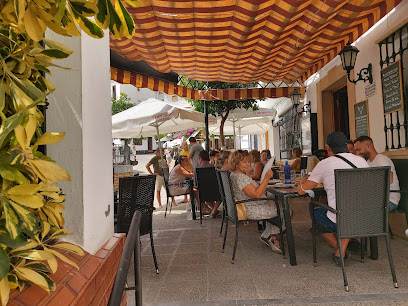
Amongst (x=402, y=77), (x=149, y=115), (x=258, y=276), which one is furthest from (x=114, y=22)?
(x=149, y=115)

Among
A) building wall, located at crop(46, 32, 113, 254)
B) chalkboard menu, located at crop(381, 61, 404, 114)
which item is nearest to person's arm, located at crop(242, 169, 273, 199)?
chalkboard menu, located at crop(381, 61, 404, 114)

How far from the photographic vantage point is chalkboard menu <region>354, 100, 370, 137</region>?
6.32 metres

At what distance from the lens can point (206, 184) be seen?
6.38 meters

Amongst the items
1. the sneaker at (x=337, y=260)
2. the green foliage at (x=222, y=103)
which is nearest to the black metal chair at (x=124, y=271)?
the sneaker at (x=337, y=260)

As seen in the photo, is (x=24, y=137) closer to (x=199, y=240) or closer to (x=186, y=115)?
(x=199, y=240)

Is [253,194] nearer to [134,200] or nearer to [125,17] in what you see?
[134,200]

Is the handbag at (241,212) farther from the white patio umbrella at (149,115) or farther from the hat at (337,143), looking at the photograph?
the white patio umbrella at (149,115)

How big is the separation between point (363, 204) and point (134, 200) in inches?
91.0

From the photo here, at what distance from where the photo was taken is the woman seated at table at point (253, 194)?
167 inches

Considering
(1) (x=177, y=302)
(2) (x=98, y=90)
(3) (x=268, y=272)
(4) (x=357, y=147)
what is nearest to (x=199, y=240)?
(3) (x=268, y=272)

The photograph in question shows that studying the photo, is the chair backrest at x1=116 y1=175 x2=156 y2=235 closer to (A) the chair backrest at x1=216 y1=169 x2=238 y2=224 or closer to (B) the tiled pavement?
(B) the tiled pavement

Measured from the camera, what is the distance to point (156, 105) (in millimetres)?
8812

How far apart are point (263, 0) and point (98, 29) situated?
289 centimetres

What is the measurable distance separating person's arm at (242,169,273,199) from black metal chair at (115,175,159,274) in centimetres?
117
